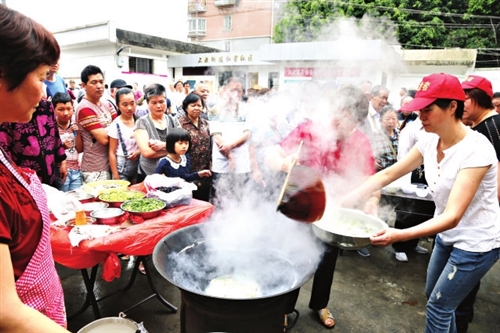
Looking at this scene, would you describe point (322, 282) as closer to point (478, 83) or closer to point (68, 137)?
point (478, 83)

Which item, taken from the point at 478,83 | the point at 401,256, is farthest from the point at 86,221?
the point at 401,256

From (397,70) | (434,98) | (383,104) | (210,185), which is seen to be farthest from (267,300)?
(397,70)

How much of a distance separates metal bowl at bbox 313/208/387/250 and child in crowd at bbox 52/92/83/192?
9.84ft

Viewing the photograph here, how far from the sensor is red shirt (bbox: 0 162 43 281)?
932mm

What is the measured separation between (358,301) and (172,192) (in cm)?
241

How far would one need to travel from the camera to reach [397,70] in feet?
58.9

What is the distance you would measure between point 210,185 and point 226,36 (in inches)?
1094

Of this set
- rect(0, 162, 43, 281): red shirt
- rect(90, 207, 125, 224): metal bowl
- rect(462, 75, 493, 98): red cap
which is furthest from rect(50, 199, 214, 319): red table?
rect(462, 75, 493, 98): red cap

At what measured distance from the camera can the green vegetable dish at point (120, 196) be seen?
2.94 m

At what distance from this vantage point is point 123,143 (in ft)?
12.9

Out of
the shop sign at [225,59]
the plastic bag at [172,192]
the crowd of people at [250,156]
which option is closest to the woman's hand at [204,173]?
the crowd of people at [250,156]

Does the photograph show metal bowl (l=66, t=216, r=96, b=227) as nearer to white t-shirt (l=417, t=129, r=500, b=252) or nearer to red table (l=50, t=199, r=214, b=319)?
red table (l=50, t=199, r=214, b=319)

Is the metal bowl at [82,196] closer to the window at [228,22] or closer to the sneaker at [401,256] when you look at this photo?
the sneaker at [401,256]

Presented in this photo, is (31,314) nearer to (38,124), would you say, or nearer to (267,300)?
(267,300)
